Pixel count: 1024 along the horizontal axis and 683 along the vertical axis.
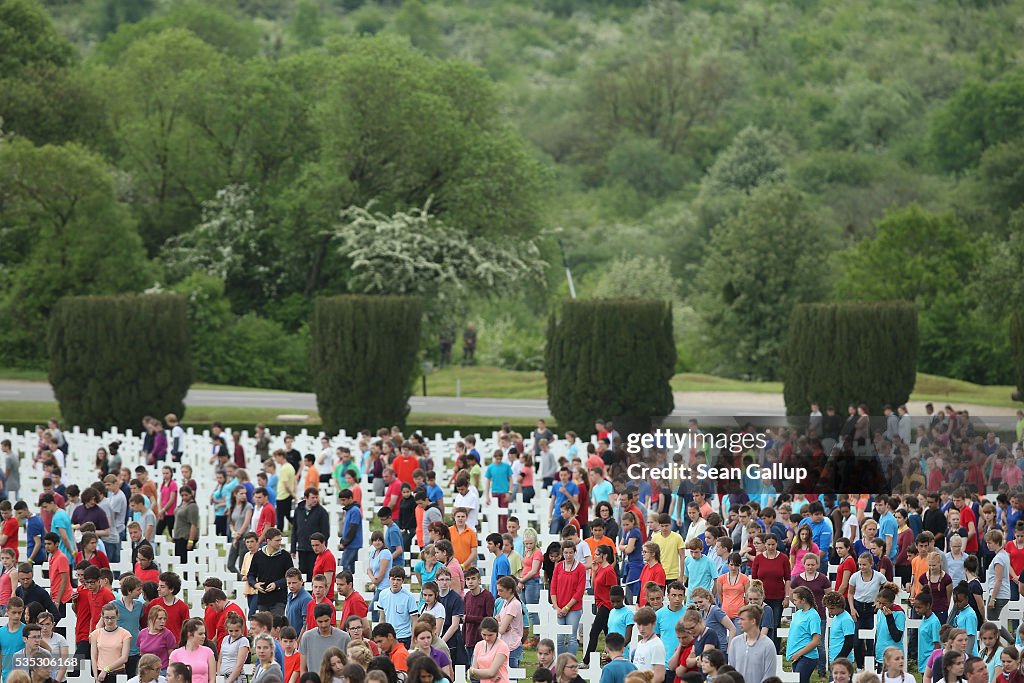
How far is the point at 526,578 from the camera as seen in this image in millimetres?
15641

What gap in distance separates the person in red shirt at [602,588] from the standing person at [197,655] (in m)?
4.33

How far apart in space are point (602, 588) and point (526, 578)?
1025 millimetres

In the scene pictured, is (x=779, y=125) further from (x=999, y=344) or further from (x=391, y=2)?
(x=391, y=2)

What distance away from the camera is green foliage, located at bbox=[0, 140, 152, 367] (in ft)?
146

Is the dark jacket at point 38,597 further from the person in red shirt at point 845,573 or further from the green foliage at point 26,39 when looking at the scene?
the green foliage at point 26,39

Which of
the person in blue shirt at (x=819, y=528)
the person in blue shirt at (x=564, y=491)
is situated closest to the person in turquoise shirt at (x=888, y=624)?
the person in blue shirt at (x=819, y=528)

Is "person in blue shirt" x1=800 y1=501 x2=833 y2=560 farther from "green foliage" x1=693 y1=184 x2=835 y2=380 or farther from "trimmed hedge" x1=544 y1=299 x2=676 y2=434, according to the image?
"green foliage" x1=693 y1=184 x2=835 y2=380

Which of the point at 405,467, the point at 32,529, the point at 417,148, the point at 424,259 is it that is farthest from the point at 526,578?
the point at 417,148

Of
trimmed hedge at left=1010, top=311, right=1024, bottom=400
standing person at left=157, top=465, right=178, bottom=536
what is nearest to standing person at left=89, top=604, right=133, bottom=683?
standing person at left=157, top=465, right=178, bottom=536

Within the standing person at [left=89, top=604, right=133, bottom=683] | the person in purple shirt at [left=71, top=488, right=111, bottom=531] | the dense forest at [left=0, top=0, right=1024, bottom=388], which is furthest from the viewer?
the dense forest at [left=0, top=0, right=1024, bottom=388]

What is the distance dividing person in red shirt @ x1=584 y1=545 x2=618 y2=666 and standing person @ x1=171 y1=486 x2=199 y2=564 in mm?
5473

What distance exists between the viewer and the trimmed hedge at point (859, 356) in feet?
118

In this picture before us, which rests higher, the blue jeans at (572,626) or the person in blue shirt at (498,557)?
the person in blue shirt at (498,557)

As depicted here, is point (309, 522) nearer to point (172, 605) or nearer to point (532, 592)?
point (532, 592)
